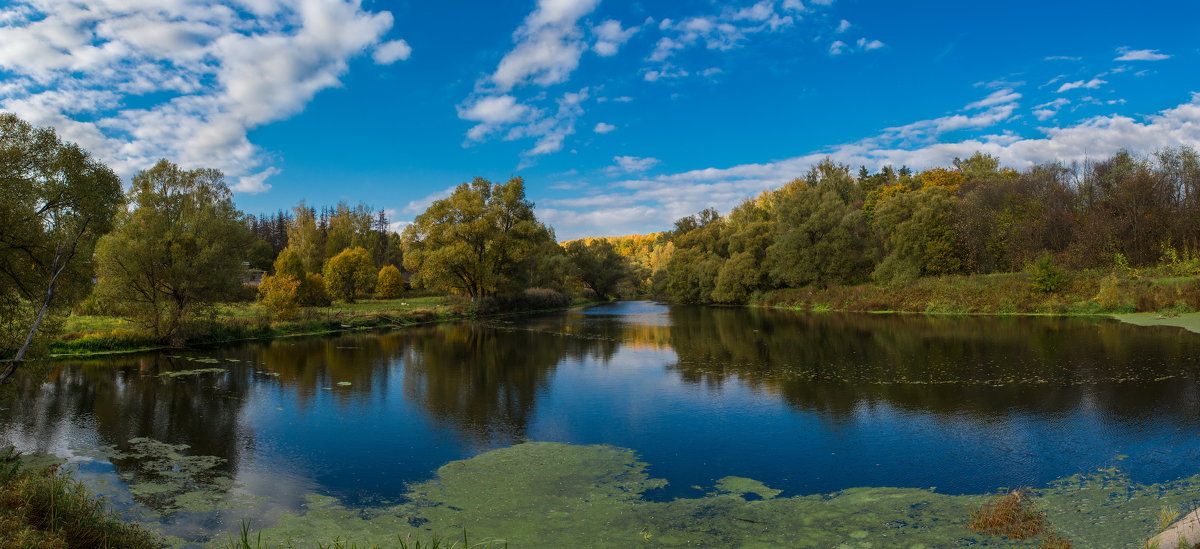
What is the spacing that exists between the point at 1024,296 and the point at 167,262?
45872mm

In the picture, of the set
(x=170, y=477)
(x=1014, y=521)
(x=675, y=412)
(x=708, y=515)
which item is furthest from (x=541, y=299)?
(x=1014, y=521)

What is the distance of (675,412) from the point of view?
43.9 ft

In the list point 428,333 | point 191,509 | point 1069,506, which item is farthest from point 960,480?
point 428,333

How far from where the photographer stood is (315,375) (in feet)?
62.6

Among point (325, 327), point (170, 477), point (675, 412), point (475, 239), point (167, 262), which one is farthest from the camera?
point (475, 239)

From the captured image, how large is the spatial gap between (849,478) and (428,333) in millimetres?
29429

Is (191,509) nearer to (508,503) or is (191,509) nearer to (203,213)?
(508,503)

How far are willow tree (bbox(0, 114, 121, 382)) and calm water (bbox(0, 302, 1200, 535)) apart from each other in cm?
281

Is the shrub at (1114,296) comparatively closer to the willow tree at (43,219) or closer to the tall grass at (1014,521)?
the tall grass at (1014,521)

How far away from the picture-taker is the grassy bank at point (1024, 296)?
29284mm

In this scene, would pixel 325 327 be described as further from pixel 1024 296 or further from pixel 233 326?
pixel 1024 296

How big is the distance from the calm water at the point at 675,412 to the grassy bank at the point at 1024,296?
8025 millimetres

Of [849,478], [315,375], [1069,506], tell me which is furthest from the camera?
[315,375]

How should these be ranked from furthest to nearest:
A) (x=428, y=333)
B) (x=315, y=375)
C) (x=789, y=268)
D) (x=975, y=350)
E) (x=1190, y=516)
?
(x=789, y=268) → (x=428, y=333) → (x=975, y=350) → (x=315, y=375) → (x=1190, y=516)
